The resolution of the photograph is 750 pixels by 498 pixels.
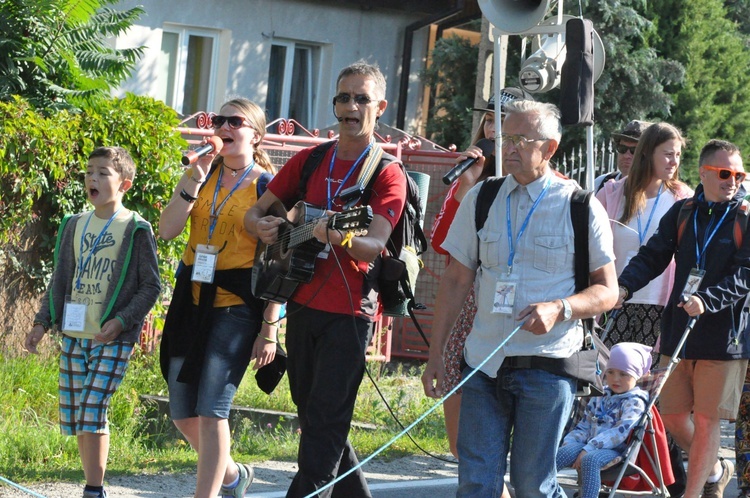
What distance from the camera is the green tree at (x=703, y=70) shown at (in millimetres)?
21406

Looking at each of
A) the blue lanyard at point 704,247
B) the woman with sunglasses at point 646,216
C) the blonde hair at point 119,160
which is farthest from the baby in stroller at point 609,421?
the blonde hair at point 119,160

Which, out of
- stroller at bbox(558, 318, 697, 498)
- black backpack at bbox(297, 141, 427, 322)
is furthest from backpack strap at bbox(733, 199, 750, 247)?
black backpack at bbox(297, 141, 427, 322)

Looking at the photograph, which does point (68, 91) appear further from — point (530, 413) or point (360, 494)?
point (530, 413)

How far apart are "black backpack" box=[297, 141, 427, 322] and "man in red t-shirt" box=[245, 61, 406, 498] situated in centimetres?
5

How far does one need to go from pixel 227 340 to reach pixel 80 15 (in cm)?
528

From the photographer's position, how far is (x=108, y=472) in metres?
7.00

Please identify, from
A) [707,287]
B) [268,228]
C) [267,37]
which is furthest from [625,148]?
[267,37]

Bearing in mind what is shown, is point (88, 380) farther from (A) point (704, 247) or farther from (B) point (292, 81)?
(B) point (292, 81)

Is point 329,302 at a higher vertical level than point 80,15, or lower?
lower

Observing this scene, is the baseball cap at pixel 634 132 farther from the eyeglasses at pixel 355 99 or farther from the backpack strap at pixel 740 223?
the eyeglasses at pixel 355 99

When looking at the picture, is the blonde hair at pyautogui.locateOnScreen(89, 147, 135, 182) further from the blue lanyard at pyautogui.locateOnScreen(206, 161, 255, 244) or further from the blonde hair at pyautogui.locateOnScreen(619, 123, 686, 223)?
Answer: the blonde hair at pyautogui.locateOnScreen(619, 123, 686, 223)

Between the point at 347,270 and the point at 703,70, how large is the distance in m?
17.9

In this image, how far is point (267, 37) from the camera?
1791 cm

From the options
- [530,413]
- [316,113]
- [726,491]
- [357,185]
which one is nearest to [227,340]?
[357,185]
